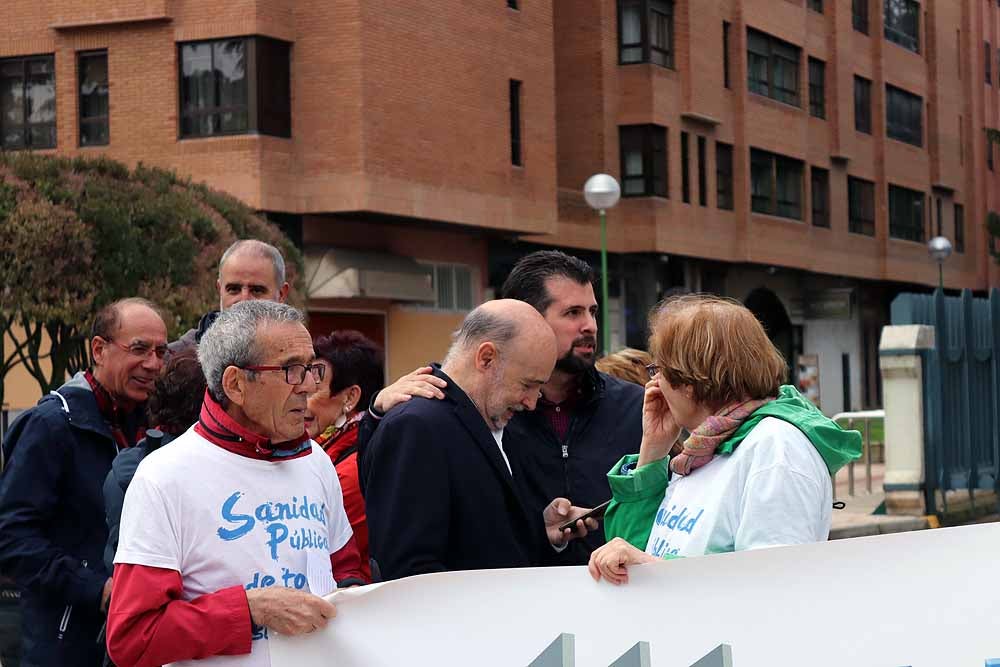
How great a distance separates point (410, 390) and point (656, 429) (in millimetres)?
710

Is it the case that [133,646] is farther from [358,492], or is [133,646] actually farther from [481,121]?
[481,121]

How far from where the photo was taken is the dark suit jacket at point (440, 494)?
164 inches

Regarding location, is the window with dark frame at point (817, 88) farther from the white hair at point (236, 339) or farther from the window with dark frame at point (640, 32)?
the white hair at point (236, 339)

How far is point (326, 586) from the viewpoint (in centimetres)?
384

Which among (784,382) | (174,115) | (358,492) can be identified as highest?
(174,115)

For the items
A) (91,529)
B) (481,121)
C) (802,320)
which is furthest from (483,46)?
(91,529)

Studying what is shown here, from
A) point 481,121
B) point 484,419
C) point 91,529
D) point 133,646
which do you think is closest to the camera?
point 133,646

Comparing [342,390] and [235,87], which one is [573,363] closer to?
[342,390]

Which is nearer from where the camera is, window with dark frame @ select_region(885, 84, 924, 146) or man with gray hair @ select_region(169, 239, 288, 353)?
man with gray hair @ select_region(169, 239, 288, 353)

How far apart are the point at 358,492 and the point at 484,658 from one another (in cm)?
103

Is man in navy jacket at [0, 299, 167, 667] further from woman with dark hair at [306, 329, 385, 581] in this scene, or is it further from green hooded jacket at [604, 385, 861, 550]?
green hooded jacket at [604, 385, 861, 550]

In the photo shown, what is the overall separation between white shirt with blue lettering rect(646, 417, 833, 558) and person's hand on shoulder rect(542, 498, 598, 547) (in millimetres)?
797

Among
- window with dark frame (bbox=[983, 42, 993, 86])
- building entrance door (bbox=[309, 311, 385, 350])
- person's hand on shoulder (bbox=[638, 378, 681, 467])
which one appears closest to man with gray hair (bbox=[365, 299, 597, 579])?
person's hand on shoulder (bbox=[638, 378, 681, 467])

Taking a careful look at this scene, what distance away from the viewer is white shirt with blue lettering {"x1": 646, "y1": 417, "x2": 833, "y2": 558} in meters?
3.53
